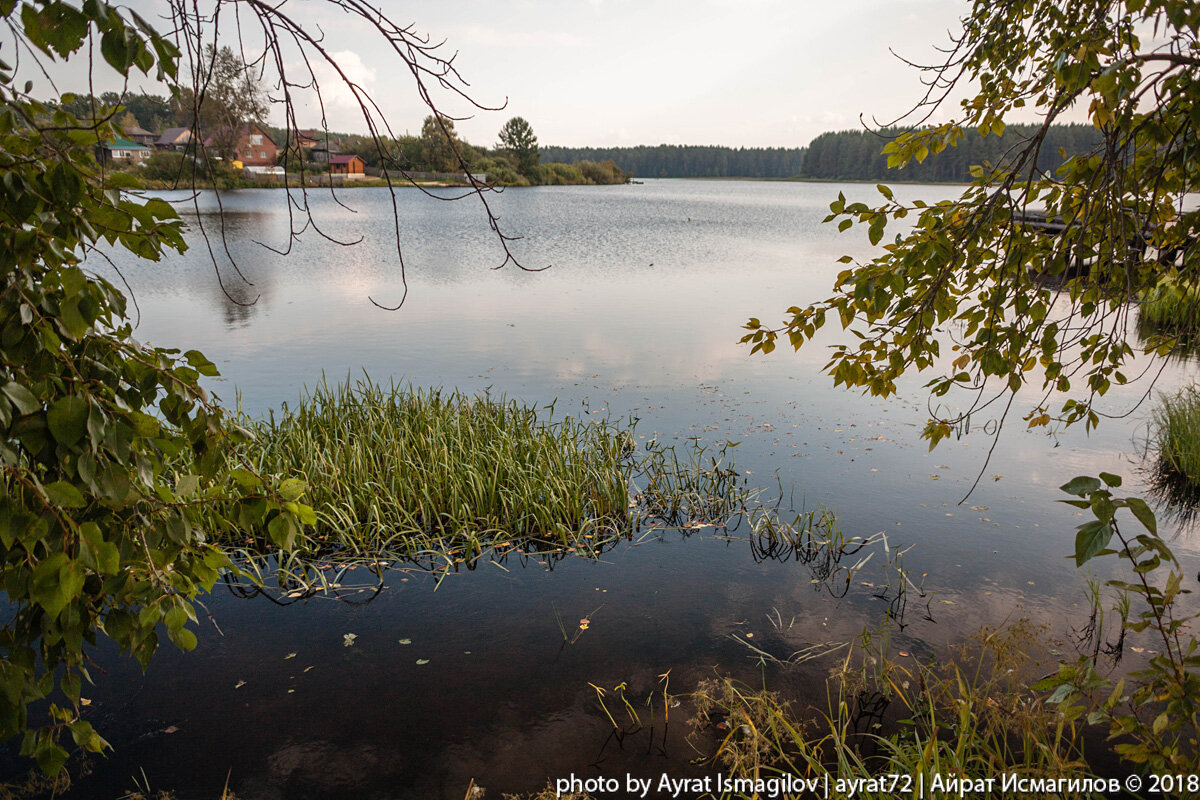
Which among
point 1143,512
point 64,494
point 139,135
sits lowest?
point 1143,512

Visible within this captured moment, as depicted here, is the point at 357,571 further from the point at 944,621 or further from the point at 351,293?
the point at 351,293

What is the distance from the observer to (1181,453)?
25.7 ft

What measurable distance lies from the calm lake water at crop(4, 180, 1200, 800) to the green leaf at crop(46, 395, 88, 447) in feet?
2.19

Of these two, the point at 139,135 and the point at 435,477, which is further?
the point at 139,135

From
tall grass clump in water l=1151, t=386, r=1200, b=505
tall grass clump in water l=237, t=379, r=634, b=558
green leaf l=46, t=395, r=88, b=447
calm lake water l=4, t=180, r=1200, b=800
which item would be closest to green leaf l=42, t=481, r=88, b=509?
green leaf l=46, t=395, r=88, b=447

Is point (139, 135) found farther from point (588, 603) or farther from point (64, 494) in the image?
point (64, 494)

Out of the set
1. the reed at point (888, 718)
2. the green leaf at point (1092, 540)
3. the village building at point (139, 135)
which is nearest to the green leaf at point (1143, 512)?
the green leaf at point (1092, 540)

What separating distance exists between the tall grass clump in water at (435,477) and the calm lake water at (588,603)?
1.55 feet

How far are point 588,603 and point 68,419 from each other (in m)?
4.25

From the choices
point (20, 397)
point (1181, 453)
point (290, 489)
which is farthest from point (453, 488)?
point (1181, 453)

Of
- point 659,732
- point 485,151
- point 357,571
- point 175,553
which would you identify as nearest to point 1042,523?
point 659,732

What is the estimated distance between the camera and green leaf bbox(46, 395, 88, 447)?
1.50m

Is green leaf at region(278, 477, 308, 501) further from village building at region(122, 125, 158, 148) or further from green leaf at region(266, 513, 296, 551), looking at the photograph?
village building at region(122, 125, 158, 148)

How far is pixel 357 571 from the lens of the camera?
18.7 ft
